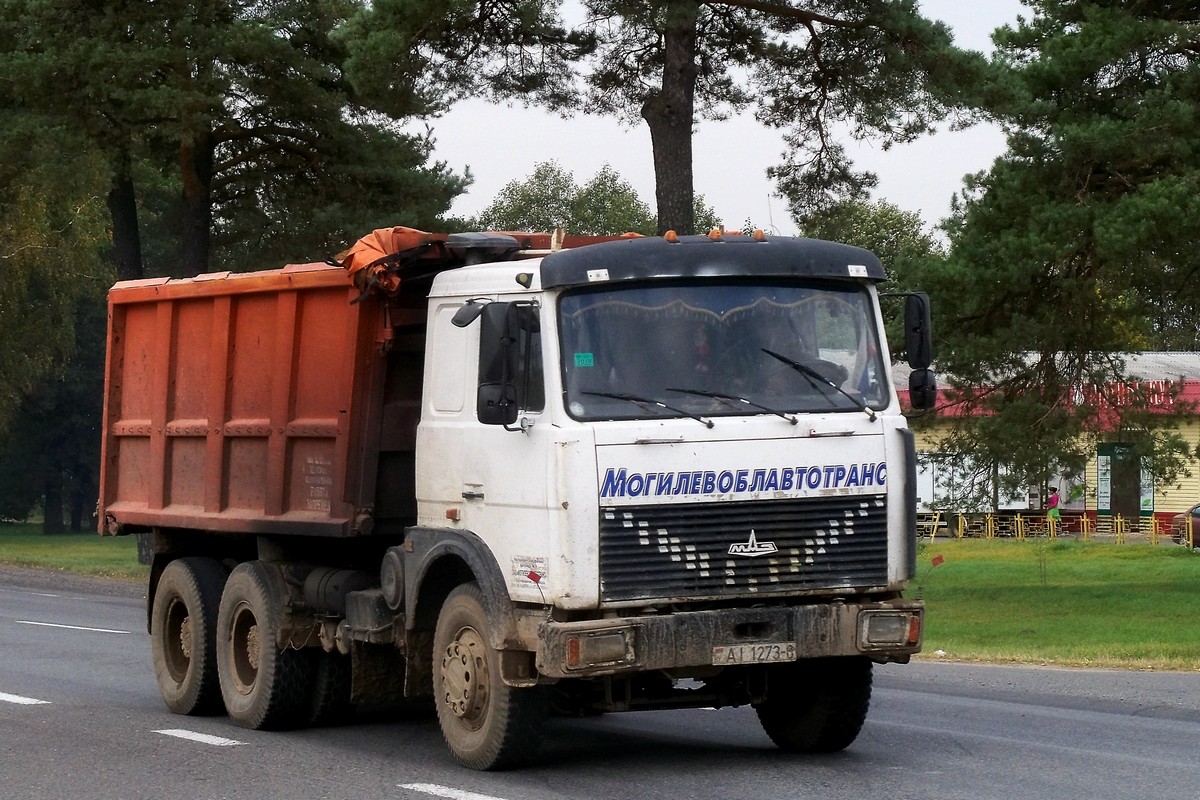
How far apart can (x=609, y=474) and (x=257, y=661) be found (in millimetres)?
3852

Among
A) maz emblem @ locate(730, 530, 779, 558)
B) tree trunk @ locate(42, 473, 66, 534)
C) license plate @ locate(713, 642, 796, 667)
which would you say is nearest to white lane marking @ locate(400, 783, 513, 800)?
license plate @ locate(713, 642, 796, 667)

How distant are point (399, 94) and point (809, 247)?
14892 millimetres

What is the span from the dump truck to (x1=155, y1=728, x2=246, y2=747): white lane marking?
0.78 metres

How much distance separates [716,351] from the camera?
8727 mm

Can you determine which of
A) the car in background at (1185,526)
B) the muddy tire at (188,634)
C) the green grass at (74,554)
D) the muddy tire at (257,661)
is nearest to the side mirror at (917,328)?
the muddy tire at (257,661)

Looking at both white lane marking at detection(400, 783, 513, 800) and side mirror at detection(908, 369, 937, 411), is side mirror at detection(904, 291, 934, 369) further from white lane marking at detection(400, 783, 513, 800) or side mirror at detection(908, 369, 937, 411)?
white lane marking at detection(400, 783, 513, 800)

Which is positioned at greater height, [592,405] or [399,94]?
[399,94]

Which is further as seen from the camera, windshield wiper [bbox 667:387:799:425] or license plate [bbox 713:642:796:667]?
windshield wiper [bbox 667:387:799:425]

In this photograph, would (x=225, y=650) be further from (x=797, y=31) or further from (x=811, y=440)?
(x=797, y=31)

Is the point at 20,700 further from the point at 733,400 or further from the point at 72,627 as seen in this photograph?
the point at 72,627

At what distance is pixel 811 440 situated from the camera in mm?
8641

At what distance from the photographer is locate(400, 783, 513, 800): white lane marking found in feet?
26.7

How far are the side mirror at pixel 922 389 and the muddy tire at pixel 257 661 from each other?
4.09 m

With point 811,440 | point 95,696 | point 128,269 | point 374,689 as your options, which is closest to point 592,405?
point 811,440
